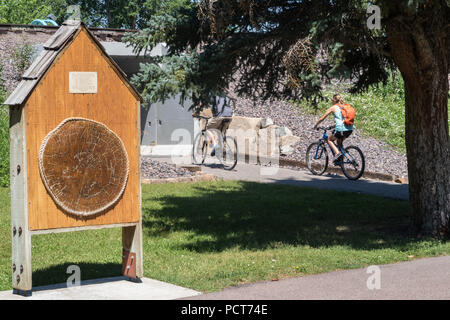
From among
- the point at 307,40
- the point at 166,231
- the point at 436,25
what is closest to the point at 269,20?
the point at 307,40

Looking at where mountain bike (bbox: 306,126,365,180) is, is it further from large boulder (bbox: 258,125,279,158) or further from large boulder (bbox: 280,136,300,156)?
large boulder (bbox: 258,125,279,158)

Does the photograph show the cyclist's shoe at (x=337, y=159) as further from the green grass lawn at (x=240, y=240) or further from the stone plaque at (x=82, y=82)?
the stone plaque at (x=82, y=82)

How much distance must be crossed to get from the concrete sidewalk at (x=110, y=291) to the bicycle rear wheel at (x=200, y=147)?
11.6 meters

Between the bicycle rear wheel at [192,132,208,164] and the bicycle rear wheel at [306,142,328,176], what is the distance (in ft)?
8.80

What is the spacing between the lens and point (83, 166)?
6824mm

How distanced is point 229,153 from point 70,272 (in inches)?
438

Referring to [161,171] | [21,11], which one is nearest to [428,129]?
[161,171]

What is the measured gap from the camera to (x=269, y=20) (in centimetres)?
1012

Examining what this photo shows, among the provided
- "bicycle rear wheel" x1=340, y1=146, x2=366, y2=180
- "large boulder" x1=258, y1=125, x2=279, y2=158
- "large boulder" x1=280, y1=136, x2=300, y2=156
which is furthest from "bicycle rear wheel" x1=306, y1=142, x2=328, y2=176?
"large boulder" x1=258, y1=125, x2=279, y2=158

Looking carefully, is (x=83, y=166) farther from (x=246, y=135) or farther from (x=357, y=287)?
(x=246, y=135)

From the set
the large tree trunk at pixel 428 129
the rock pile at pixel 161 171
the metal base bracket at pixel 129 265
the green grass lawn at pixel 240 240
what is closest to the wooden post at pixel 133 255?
the metal base bracket at pixel 129 265

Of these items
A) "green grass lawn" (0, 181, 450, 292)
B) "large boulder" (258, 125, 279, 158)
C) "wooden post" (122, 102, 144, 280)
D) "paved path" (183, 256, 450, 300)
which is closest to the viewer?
"paved path" (183, 256, 450, 300)

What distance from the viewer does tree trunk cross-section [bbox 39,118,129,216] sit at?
21.7ft

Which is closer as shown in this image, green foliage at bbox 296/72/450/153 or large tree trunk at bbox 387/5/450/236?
large tree trunk at bbox 387/5/450/236
